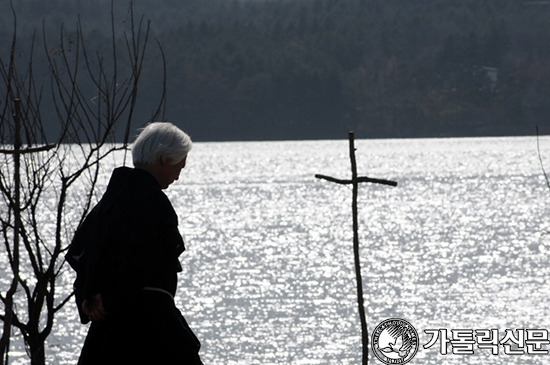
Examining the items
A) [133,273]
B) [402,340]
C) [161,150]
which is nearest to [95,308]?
[133,273]

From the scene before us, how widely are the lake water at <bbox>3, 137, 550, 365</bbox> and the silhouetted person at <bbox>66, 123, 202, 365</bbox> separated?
24609 mm

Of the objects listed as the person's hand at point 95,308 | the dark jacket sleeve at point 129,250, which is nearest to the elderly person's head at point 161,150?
the dark jacket sleeve at point 129,250

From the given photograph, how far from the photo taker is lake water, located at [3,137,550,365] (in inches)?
1206

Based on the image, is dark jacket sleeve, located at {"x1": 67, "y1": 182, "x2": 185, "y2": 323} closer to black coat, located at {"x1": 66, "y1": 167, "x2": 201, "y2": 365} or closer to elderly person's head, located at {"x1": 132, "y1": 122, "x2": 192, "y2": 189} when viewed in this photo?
black coat, located at {"x1": 66, "y1": 167, "x2": 201, "y2": 365}

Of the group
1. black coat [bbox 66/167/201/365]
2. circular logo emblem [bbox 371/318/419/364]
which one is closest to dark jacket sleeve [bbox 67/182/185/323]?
black coat [bbox 66/167/201/365]

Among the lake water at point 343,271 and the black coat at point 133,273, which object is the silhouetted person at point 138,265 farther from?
the lake water at point 343,271

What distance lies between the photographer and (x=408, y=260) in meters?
51.4

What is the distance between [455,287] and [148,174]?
40.0 m

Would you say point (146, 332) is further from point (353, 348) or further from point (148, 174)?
point (353, 348)

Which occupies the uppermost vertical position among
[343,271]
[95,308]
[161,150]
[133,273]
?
[343,271]

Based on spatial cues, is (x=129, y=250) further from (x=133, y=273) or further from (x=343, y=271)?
(x=343, y=271)

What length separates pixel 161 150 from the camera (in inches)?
135

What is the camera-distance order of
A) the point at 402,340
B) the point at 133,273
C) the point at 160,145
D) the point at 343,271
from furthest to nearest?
1. the point at 343,271
2. the point at 402,340
3. the point at 160,145
4. the point at 133,273

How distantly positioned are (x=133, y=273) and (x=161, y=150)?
556 mm
